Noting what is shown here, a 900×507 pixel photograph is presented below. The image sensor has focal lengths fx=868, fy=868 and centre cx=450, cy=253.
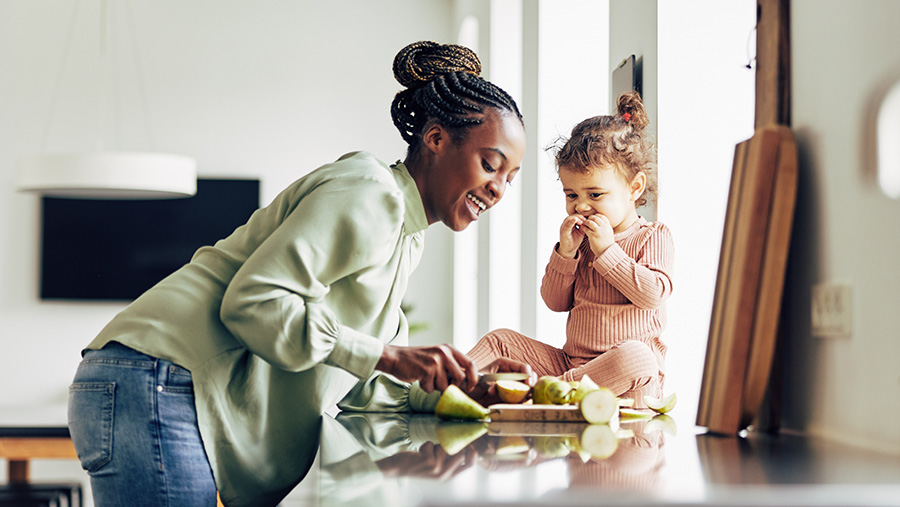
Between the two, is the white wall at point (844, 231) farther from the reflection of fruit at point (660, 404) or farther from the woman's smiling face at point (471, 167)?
the woman's smiling face at point (471, 167)

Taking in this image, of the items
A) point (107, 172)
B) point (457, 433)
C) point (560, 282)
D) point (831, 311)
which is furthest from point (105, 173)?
point (831, 311)

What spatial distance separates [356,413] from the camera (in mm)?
1719

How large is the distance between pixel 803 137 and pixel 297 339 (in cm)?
83

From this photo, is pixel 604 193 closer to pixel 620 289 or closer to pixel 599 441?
pixel 620 289

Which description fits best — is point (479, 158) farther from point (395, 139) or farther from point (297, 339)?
point (395, 139)

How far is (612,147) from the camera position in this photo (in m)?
1.94

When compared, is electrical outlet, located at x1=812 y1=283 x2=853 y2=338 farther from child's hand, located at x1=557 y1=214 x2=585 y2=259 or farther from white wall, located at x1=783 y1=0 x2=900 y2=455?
child's hand, located at x1=557 y1=214 x2=585 y2=259

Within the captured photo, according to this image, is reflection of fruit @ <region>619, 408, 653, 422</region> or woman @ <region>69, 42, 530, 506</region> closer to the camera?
woman @ <region>69, 42, 530, 506</region>

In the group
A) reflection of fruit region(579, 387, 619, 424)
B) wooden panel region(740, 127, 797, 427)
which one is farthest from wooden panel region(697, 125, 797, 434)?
reflection of fruit region(579, 387, 619, 424)

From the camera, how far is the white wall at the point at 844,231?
1.11m

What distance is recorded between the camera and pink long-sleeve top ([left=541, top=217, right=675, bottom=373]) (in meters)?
1.83

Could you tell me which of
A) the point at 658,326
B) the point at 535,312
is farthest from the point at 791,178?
the point at 535,312

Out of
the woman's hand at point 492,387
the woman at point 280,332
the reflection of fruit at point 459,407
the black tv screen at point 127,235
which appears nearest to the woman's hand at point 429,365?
the woman at point 280,332

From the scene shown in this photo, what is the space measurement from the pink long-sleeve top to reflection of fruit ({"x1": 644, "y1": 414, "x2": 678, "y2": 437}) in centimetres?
30
